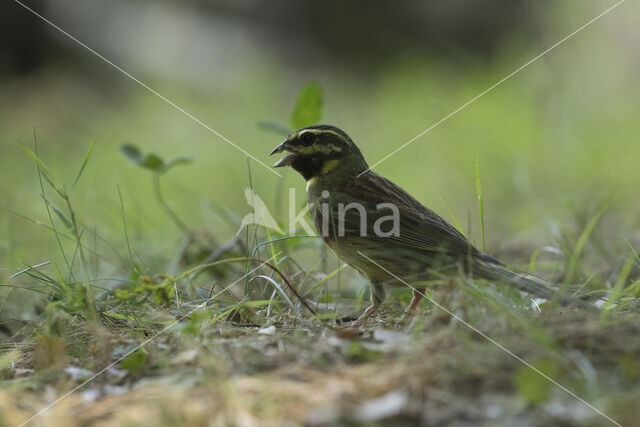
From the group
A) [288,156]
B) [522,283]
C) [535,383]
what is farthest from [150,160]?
[535,383]

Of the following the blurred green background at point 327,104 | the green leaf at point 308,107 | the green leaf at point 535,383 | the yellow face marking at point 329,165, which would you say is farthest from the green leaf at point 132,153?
the green leaf at point 535,383

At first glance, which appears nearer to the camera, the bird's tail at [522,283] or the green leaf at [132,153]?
A: the bird's tail at [522,283]

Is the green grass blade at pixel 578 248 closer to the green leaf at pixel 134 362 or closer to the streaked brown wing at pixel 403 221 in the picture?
the streaked brown wing at pixel 403 221

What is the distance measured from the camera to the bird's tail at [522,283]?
10.1ft

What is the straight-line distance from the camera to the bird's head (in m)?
4.65

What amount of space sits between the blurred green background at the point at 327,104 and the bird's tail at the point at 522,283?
386 millimetres

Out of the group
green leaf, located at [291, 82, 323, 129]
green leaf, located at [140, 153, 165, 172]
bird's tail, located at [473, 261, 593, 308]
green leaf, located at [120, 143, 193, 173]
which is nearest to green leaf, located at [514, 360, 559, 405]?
bird's tail, located at [473, 261, 593, 308]

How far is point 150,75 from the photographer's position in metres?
13.8

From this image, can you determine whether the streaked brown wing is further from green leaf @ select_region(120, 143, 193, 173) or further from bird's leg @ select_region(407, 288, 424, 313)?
green leaf @ select_region(120, 143, 193, 173)

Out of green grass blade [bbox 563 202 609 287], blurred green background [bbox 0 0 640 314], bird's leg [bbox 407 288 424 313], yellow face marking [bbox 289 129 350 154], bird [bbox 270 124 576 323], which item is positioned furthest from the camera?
blurred green background [bbox 0 0 640 314]

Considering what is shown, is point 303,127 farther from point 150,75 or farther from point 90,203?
point 150,75

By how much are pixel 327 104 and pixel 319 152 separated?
26.9ft

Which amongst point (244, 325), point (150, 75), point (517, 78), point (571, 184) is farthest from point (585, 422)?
point (150, 75)

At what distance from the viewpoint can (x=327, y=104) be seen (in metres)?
12.7
